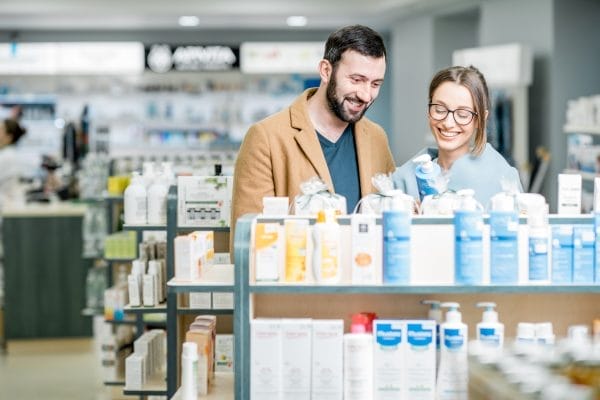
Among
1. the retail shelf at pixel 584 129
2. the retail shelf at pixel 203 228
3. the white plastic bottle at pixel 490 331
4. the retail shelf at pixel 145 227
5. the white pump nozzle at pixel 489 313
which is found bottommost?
the white plastic bottle at pixel 490 331

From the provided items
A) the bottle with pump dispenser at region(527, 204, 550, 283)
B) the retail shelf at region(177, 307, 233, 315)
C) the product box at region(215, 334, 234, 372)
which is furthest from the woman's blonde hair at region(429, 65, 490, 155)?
the retail shelf at region(177, 307, 233, 315)

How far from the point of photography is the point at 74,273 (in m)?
9.69

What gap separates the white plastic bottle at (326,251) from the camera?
3.44 meters

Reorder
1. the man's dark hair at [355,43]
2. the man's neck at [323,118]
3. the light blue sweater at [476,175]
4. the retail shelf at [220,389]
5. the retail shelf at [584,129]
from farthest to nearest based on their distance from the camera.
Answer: the retail shelf at [584,129]
the man's neck at [323,118]
the man's dark hair at [355,43]
the light blue sweater at [476,175]
the retail shelf at [220,389]

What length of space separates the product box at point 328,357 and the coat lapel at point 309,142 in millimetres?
977

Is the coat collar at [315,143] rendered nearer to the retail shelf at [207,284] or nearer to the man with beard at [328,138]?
the man with beard at [328,138]

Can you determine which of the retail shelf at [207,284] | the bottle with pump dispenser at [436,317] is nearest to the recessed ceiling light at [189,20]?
the retail shelf at [207,284]

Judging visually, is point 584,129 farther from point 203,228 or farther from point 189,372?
point 189,372

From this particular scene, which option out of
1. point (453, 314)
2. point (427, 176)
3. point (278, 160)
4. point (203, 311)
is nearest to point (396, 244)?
point (453, 314)

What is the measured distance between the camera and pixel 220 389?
12.9 ft

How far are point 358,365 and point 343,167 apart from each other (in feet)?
3.96

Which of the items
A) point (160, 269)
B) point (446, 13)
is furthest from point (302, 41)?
point (160, 269)

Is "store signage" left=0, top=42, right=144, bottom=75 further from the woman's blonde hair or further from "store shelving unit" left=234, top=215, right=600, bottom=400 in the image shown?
"store shelving unit" left=234, top=215, right=600, bottom=400

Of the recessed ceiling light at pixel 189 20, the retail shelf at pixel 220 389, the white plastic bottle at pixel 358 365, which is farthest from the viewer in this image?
the recessed ceiling light at pixel 189 20
